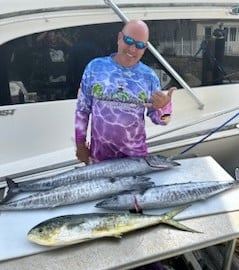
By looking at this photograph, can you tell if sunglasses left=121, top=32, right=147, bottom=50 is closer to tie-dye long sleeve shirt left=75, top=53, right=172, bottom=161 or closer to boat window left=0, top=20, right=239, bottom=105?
tie-dye long sleeve shirt left=75, top=53, right=172, bottom=161

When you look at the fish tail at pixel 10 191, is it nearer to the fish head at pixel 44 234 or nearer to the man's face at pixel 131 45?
the fish head at pixel 44 234

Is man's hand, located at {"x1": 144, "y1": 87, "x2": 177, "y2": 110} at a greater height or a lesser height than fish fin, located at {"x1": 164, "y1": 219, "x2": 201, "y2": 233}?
greater

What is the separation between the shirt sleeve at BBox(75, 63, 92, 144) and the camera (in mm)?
1854

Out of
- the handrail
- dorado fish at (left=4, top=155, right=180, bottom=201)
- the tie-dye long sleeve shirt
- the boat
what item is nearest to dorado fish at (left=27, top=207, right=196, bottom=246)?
dorado fish at (left=4, top=155, right=180, bottom=201)

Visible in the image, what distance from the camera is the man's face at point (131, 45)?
5.74 feet

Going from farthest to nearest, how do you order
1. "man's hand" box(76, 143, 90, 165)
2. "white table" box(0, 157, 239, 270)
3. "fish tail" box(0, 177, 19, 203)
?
"man's hand" box(76, 143, 90, 165) → "fish tail" box(0, 177, 19, 203) → "white table" box(0, 157, 239, 270)

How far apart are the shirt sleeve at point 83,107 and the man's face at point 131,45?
18cm

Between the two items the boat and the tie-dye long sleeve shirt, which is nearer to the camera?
the tie-dye long sleeve shirt

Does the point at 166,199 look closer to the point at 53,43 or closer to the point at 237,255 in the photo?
the point at 237,255

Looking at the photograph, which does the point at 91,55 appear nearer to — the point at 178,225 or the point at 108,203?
the point at 108,203

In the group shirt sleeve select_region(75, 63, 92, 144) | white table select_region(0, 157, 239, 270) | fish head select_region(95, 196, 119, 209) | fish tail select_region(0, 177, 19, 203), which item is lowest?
white table select_region(0, 157, 239, 270)

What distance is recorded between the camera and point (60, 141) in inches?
105

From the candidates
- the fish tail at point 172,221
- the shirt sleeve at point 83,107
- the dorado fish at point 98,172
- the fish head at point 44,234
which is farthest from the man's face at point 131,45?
the fish head at point 44,234

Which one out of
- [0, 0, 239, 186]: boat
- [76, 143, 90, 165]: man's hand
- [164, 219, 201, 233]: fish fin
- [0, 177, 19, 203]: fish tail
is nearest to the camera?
[164, 219, 201, 233]: fish fin
